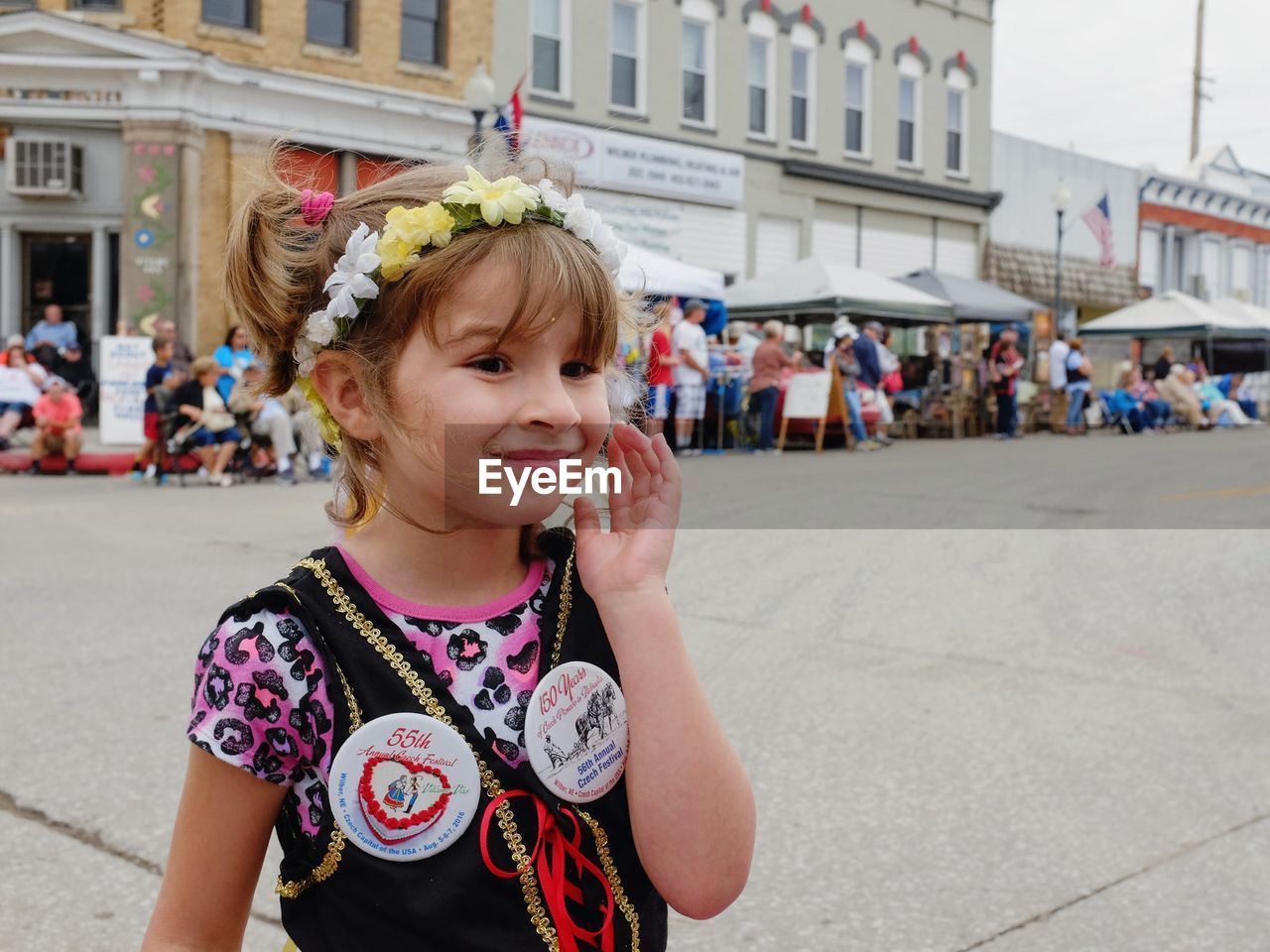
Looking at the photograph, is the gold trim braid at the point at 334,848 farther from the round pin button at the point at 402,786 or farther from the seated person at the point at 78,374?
the seated person at the point at 78,374

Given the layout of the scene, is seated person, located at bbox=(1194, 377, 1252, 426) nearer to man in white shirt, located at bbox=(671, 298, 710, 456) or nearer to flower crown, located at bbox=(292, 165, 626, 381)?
man in white shirt, located at bbox=(671, 298, 710, 456)

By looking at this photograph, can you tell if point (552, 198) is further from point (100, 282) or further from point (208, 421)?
point (100, 282)

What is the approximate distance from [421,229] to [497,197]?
8cm

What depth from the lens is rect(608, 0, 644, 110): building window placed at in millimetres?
21312

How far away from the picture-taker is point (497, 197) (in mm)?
1280

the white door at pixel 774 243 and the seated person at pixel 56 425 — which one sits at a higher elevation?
the white door at pixel 774 243

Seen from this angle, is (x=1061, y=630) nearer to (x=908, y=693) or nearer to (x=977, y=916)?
(x=908, y=693)

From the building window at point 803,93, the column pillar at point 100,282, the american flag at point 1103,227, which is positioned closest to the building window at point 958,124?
the building window at point 803,93

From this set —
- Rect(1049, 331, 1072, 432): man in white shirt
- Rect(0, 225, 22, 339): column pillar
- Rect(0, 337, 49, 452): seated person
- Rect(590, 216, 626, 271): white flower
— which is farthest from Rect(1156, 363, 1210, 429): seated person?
Rect(590, 216, 626, 271): white flower

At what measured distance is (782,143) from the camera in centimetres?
2375

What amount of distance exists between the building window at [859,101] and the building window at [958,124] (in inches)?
109

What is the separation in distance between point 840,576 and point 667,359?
7249mm

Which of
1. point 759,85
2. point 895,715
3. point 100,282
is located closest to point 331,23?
point 100,282

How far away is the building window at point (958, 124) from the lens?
27.4 m
